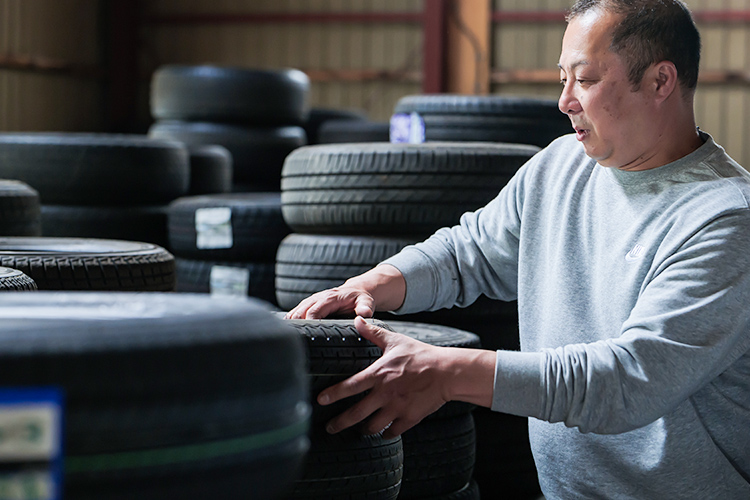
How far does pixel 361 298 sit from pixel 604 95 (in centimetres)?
60

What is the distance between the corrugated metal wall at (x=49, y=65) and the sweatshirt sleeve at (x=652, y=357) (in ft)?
32.6

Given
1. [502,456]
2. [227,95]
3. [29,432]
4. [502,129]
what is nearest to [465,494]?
[502,456]

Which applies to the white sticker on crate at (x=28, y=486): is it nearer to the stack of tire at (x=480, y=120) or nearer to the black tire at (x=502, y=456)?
the black tire at (x=502, y=456)

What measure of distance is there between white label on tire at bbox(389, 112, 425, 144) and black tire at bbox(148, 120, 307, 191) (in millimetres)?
1548

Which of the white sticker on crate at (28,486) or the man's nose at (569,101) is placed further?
the man's nose at (569,101)

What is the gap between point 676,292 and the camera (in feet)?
4.98

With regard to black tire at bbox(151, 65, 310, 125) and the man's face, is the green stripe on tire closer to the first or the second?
the man's face

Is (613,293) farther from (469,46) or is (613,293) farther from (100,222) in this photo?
(469,46)

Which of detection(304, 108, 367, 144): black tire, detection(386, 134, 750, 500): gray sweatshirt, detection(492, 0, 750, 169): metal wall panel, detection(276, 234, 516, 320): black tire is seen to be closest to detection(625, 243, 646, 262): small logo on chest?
detection(386, 134, 750, 500): gray sweatshirt

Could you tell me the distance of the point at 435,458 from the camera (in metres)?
2.14

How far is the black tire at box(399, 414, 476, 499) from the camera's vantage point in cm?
210

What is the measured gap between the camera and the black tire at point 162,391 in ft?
2.63

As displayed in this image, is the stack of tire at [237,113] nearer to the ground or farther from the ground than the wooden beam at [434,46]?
nearer to the ground

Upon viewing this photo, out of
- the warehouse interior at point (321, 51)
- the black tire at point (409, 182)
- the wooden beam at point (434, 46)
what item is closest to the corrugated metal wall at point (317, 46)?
the warehouse interior at point (321, 51)
